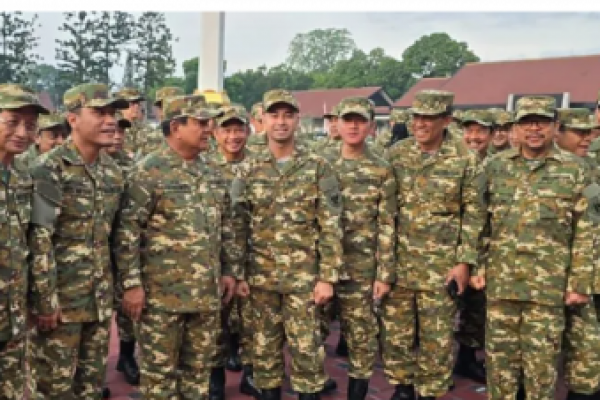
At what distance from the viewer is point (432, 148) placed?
13.2ft

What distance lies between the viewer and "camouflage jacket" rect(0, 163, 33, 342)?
275 cm

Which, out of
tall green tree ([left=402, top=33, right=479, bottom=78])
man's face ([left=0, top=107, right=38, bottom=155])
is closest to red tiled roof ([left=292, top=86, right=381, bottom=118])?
tall green tree ([left=402, top=33, right=479, bottom=78])

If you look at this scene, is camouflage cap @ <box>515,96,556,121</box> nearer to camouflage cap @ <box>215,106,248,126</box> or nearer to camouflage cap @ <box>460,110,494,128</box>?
camouflage cap @ <box>460,110,494,128</box>

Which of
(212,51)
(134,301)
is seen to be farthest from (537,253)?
(212,51)

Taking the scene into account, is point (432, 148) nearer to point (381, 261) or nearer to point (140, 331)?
point (381, 261)

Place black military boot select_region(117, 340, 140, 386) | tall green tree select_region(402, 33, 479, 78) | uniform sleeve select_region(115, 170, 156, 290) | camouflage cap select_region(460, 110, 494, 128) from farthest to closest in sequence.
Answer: tall green tree select_region(402, 33, 479, 78), camouflage cap select_region(460, 110, 494, 128), black military boot select_region(117, 340, 140, 386), uniform sleeve select_region(115, 170, 156, 290)

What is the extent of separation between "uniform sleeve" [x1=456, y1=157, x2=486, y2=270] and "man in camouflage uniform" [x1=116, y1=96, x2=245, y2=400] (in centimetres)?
148

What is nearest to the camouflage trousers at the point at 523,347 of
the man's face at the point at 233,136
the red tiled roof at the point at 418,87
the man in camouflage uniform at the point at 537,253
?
the man in camouflage uniform at the point at 537,253

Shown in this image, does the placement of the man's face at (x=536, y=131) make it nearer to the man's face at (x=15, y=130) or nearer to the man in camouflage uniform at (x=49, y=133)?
the man's face at (x=15, y=130)

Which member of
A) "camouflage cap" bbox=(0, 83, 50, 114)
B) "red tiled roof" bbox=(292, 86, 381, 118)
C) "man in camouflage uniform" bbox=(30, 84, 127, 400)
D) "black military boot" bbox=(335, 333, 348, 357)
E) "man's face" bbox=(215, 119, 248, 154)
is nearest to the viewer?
"camouflage cap" bbox=(0, 83, 50, 114)

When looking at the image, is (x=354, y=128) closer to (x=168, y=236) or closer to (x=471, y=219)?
(x=471, y=219)

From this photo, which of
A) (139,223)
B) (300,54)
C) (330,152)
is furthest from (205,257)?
(300,54)

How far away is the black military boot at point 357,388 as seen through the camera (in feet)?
13.2

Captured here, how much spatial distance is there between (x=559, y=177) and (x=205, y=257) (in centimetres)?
203
